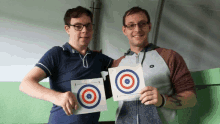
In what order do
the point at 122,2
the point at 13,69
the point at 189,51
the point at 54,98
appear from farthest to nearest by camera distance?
1. the point at 122,2
2. the point at 189,51
3. the point at 13,69
4. the point at 54,98

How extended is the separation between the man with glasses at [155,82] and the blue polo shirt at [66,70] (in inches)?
7.3

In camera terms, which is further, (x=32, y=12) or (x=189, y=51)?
(x=189, y=51)

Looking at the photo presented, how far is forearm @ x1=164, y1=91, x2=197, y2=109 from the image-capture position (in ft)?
2.56

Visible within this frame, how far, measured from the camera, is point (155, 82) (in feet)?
2.88

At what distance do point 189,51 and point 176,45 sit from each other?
22 cm

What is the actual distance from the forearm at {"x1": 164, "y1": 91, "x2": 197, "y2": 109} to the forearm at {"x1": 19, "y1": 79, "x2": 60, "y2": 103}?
504 mm

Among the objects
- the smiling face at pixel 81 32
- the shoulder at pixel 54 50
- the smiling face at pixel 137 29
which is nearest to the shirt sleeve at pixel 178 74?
the smiling face at pixel 137 29

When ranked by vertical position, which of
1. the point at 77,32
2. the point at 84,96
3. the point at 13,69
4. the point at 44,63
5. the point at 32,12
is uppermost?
the point at 32,12

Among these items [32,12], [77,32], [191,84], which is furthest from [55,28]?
[191,84]

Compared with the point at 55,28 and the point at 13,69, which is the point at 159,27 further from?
the point at 13,69

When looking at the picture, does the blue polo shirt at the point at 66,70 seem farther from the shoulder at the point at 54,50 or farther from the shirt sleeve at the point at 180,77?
the shirt sleeve at the point at 180,77

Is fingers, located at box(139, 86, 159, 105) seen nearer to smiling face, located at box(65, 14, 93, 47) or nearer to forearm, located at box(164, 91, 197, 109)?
forearm, located at box(164, 91, 197, 109)

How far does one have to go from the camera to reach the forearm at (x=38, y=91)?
2.34ft

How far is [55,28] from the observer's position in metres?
2.62
